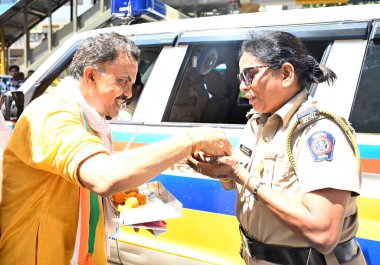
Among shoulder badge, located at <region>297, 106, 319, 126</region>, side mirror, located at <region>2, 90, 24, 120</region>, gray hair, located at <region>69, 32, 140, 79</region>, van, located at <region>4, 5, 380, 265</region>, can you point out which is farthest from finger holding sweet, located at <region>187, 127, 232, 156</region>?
side mirror, located at <region>2, 90, 24, 120</region>

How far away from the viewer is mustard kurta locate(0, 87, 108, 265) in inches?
53.7

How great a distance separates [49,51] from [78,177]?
13.2m

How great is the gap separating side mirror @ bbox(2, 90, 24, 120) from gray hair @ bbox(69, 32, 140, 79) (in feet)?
5.58

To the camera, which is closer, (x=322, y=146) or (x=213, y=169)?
(x=322, y=146)

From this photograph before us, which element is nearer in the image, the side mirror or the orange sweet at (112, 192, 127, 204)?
the orange sweet at (112, 192, 127, 204)

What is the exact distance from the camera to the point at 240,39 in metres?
2.65

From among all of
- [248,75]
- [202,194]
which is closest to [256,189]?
[248,75]

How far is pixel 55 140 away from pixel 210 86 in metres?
2.48

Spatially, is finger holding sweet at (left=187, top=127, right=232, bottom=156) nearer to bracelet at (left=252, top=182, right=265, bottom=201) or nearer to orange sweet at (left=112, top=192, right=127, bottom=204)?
bracelet at (left=252, top=182, right=265, bottom=201)

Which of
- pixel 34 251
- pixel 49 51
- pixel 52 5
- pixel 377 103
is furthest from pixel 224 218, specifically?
pixel 52 5

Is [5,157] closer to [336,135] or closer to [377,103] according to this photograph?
[336,135]

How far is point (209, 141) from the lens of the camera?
1446 millimetres

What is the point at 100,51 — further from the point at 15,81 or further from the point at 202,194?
the point at 15,81

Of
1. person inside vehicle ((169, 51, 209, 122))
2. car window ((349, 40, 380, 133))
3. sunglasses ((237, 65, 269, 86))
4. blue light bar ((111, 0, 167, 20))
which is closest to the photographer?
sunglasses ((237, 65, 269, 86))
